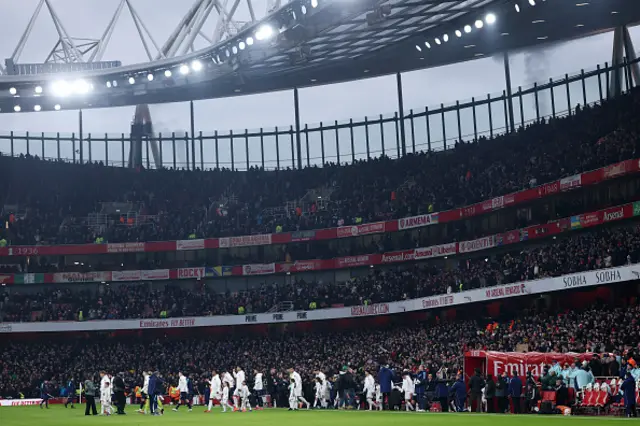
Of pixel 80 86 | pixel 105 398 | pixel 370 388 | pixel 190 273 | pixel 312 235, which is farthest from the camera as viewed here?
pixel 190 273

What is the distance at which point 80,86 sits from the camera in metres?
63.4

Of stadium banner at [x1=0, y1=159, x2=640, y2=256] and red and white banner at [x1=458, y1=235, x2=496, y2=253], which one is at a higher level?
stadium banner at [x1=0, y1=159, x2=640, y2=256]

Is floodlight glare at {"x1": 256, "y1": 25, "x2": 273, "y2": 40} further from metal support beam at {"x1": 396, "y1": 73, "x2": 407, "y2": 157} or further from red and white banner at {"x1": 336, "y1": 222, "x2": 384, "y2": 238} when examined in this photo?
metal support beam at {"x1": 396, "y1": 73, "x2": 407, "y2": 157}

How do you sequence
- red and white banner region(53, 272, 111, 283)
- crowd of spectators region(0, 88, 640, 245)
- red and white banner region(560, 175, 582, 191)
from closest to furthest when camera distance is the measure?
red and white banner region(560, 175, 582, 191) → crowd of spectators region(0, 88, 640, 245) → red and white banner region(53, 272, 111, 283)

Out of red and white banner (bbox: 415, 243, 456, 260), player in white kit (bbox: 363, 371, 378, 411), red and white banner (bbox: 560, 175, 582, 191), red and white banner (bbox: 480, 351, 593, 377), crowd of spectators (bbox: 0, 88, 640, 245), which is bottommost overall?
player in white kit (bbox: 363, 371, 378, 411)

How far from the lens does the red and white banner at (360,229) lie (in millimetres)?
65738

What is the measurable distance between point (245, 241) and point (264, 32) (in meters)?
22.0

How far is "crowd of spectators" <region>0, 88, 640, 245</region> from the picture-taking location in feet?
200

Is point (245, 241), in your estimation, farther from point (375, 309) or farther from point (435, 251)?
point (435, 251)

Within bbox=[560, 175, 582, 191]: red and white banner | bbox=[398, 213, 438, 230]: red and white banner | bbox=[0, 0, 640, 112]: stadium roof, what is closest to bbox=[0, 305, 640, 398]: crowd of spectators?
bbox=[398, 213, 438, 230]: red and white banner

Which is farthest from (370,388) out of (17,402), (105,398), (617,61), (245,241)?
(617,61)

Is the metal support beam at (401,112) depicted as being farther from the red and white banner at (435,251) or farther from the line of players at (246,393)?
the line of players at (246,393)

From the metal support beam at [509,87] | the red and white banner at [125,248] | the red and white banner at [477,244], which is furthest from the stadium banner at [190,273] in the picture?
the metal support beam at [509,87]

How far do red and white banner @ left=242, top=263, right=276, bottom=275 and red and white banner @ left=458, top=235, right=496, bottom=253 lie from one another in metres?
15.5
